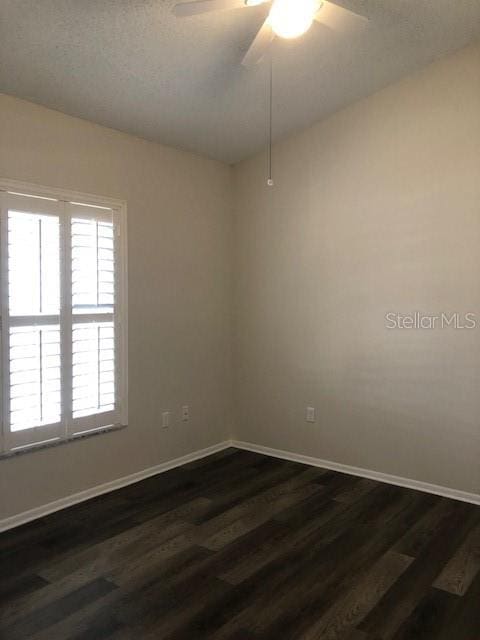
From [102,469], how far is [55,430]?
0.56 meters

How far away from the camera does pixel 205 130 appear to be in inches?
158

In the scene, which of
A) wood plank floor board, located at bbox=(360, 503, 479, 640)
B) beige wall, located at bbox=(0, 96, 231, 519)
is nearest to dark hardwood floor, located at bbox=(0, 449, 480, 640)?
wood plank floor board, located at bbox=(360, 503, 479, 640)

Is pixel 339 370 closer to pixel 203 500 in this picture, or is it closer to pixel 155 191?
pixel 203 500

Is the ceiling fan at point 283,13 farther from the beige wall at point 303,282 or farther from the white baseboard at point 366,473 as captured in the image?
the white baseboard at point 366,473

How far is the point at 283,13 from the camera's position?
2256 mm

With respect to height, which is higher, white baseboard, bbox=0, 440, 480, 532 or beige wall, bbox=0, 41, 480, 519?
beige wall, bbox=0, 41, 480, 519

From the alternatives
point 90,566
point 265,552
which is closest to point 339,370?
point 265,552

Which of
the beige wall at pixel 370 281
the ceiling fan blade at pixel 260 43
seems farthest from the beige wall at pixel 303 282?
the ceiling fan blade at pixel 260 43

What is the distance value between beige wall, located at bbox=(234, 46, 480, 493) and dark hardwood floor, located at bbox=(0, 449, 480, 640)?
535mm

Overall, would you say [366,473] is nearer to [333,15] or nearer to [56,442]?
[56,442]

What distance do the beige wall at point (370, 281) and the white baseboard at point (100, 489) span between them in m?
0.52

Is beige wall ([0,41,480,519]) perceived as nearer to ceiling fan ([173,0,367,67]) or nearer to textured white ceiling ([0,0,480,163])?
textured white ceiling ([0,0,480,163])

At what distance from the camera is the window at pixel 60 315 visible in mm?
3123

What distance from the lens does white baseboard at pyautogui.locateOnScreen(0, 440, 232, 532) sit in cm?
321
